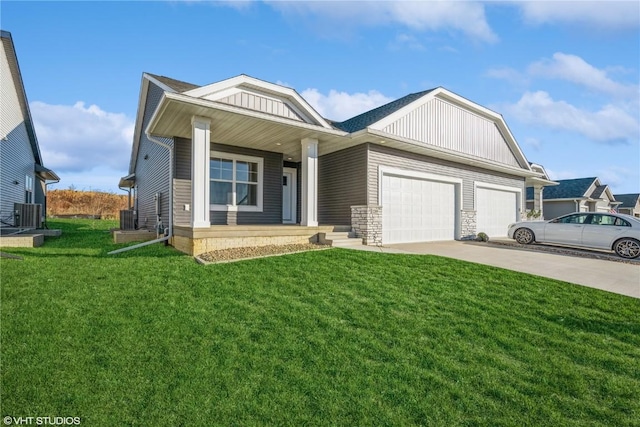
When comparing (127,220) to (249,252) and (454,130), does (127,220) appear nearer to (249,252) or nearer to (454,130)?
(249,252)

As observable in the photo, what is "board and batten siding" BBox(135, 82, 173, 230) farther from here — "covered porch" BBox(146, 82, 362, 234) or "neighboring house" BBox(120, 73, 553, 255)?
"covered porch" BBox(146, 82, 362, 234)

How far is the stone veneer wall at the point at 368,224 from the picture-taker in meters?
9.41

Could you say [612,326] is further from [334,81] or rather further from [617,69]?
[617,69]

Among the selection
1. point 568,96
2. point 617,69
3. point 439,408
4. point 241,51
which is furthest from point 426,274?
point 617,69

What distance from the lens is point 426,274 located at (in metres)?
5.88

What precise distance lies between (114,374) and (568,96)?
14.3 metres

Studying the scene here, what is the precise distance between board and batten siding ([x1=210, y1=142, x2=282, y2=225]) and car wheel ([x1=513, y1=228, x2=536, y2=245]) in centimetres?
852

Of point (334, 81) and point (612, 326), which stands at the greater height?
point (334, 81)

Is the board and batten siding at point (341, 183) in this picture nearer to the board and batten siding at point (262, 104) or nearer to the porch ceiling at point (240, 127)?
the porch ceiling at point (240, 127)

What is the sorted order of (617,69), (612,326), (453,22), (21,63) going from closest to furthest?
(612,326) < (453,22) < (617,69) < (21,63)

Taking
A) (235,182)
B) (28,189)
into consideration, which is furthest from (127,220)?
(235,182)

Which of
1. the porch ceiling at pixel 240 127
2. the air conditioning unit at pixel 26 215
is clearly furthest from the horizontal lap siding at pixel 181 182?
the air conditioning unit at pixel 26 215

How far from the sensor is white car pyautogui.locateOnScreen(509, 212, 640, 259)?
28.4 feet

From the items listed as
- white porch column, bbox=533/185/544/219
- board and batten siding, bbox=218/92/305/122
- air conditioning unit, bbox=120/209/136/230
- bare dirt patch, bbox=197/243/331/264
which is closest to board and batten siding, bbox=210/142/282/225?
board and batten siding, bbox=218/92/305/122
